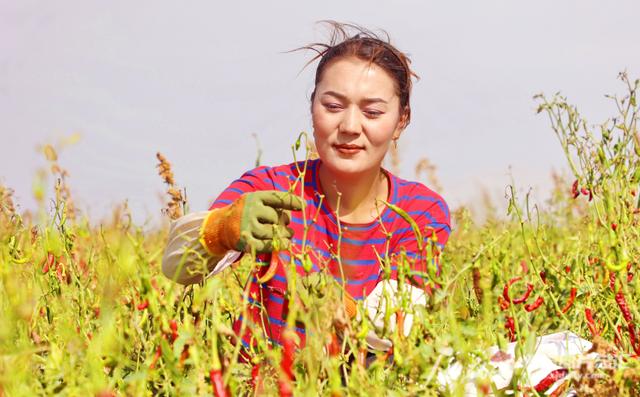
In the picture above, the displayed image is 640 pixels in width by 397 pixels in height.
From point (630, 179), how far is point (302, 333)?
129 centimetres

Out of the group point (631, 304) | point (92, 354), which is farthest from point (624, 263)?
→ point (92, 354)

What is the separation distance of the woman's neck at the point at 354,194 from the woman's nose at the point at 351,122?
285 mm

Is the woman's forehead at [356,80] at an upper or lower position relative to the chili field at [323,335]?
upper

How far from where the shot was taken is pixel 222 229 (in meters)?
2.10

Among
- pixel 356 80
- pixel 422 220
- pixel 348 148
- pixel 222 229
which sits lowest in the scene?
pixel 422 220

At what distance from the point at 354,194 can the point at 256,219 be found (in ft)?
3.63

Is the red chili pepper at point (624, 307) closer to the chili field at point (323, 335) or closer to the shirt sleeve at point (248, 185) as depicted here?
the chili field at point (323, 335)

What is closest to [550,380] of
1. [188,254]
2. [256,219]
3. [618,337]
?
[618,337]

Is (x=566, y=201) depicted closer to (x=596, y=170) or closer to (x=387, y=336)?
(x=596, y=170)

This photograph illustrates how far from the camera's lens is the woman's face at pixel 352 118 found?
2.77 m

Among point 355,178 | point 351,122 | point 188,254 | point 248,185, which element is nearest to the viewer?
point 188,254

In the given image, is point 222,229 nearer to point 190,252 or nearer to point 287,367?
point 190,252

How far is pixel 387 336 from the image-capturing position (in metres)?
1.58

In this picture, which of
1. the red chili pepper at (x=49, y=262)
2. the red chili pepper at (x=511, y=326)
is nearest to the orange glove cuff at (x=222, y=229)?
the red chili pepper at (x=49, y=262)
